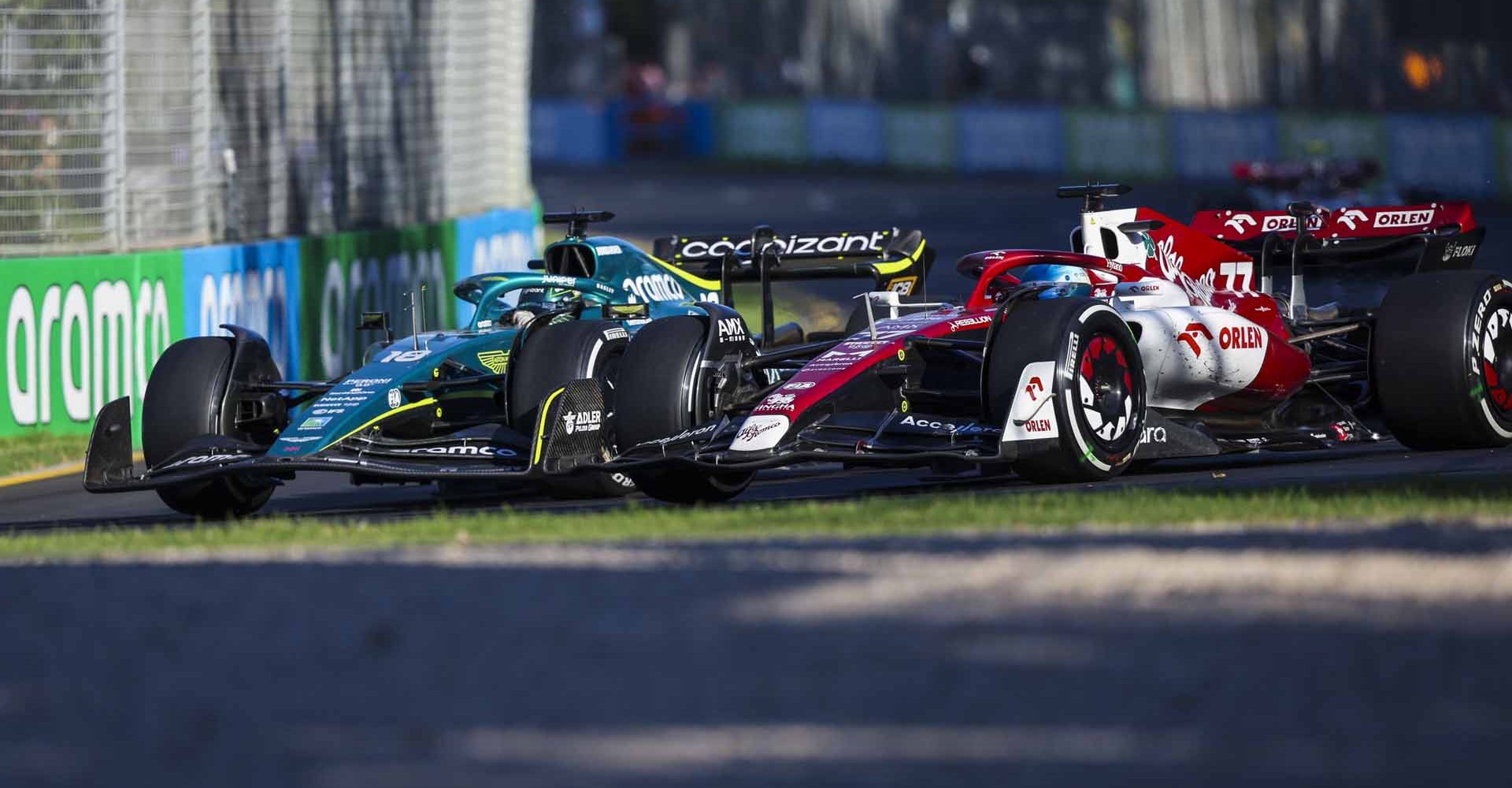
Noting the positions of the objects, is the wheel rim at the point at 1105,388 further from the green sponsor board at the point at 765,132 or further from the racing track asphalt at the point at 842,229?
the green sponsor board at the point at 765,132

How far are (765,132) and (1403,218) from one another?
45193mm

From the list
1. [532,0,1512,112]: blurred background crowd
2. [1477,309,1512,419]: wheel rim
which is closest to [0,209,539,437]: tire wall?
[1477,309,1512,419]: wheel rim

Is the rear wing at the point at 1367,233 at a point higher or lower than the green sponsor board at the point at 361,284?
lower

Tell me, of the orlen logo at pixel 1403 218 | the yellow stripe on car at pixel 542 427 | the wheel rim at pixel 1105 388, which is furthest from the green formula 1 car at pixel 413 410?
the orlen logo at pixel 1403 218

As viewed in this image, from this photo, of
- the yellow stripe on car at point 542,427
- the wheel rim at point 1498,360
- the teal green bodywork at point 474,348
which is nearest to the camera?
the yellow stripe on car at point 542,427

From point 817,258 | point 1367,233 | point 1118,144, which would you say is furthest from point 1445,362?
point 1118,144

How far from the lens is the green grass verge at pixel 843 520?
8.92 meters

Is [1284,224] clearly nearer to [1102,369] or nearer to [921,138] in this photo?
[1102,369]

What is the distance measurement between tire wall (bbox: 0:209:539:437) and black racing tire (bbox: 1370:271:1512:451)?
7.85 m

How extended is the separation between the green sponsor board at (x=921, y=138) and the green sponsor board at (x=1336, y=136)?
38.4ft

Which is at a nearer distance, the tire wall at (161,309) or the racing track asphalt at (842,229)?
the racing track asphalt at (842,229)

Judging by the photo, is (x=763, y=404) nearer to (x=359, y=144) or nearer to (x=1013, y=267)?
(x=1013, y=267)

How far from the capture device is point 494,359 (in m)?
12.4

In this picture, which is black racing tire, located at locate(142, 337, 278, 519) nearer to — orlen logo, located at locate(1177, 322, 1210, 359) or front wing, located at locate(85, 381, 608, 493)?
front wing, located at locate(85, 381, 608, 493)
